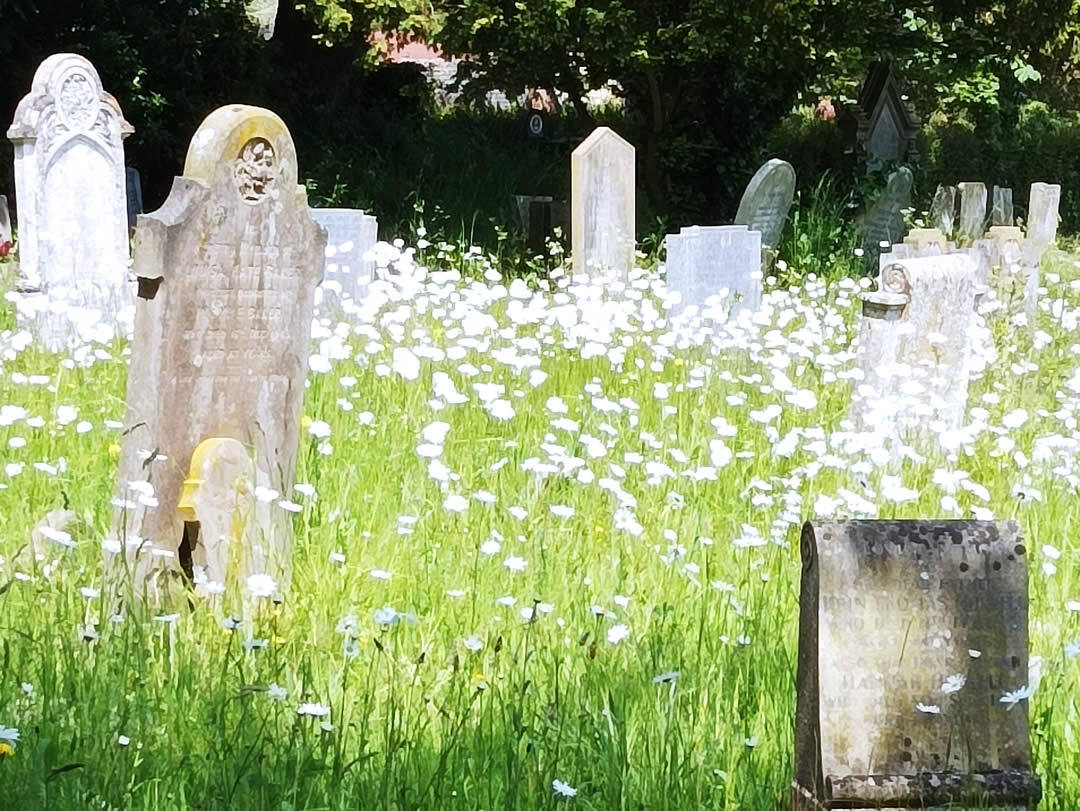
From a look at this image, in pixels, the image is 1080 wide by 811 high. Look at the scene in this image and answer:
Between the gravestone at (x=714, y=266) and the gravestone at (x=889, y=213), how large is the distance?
6046mm

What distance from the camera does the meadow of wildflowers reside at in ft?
9.62

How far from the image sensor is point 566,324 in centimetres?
698

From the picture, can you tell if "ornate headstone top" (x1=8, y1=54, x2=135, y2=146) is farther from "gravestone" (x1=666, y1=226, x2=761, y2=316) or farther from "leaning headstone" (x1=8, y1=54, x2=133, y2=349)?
"gravestone" (x1=666, y1=226, x2=761, y2=316)

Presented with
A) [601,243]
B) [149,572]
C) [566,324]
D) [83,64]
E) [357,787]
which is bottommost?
[357,787]

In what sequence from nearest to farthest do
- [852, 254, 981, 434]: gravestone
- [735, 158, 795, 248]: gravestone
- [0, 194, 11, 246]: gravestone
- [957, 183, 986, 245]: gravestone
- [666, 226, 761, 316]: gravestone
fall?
[852, 254, 981, 434]: gravestone
[666, 226, 761, 316]: gravestone
[735, 158, 795, 248]: gravestone
[0, 194, 11, 246]: gravestone
[957, 183, 986, 245]: gravestone

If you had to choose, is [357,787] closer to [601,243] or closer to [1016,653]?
[1016,653]

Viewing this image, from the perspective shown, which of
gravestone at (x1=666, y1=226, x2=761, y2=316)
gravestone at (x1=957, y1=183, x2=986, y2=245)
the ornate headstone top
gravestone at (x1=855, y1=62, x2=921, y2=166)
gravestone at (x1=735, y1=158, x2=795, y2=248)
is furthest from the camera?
gravestone at (x1=855, y1=62, x2=921, y2=166)

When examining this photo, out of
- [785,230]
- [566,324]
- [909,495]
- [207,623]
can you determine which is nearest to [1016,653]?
[909,495]

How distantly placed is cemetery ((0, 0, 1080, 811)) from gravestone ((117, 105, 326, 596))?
0.04 ft

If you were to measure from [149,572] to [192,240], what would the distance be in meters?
0.97

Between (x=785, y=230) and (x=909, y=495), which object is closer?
(x=909, y=495)

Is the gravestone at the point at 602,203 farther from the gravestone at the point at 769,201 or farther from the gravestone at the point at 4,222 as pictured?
the gravestone at the point at 4,222

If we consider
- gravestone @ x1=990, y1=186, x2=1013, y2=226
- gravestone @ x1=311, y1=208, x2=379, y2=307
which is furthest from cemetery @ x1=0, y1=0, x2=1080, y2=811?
gravestone @ x1=990, y1=186, x2=1013, y2=226

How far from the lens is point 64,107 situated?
359 inches
